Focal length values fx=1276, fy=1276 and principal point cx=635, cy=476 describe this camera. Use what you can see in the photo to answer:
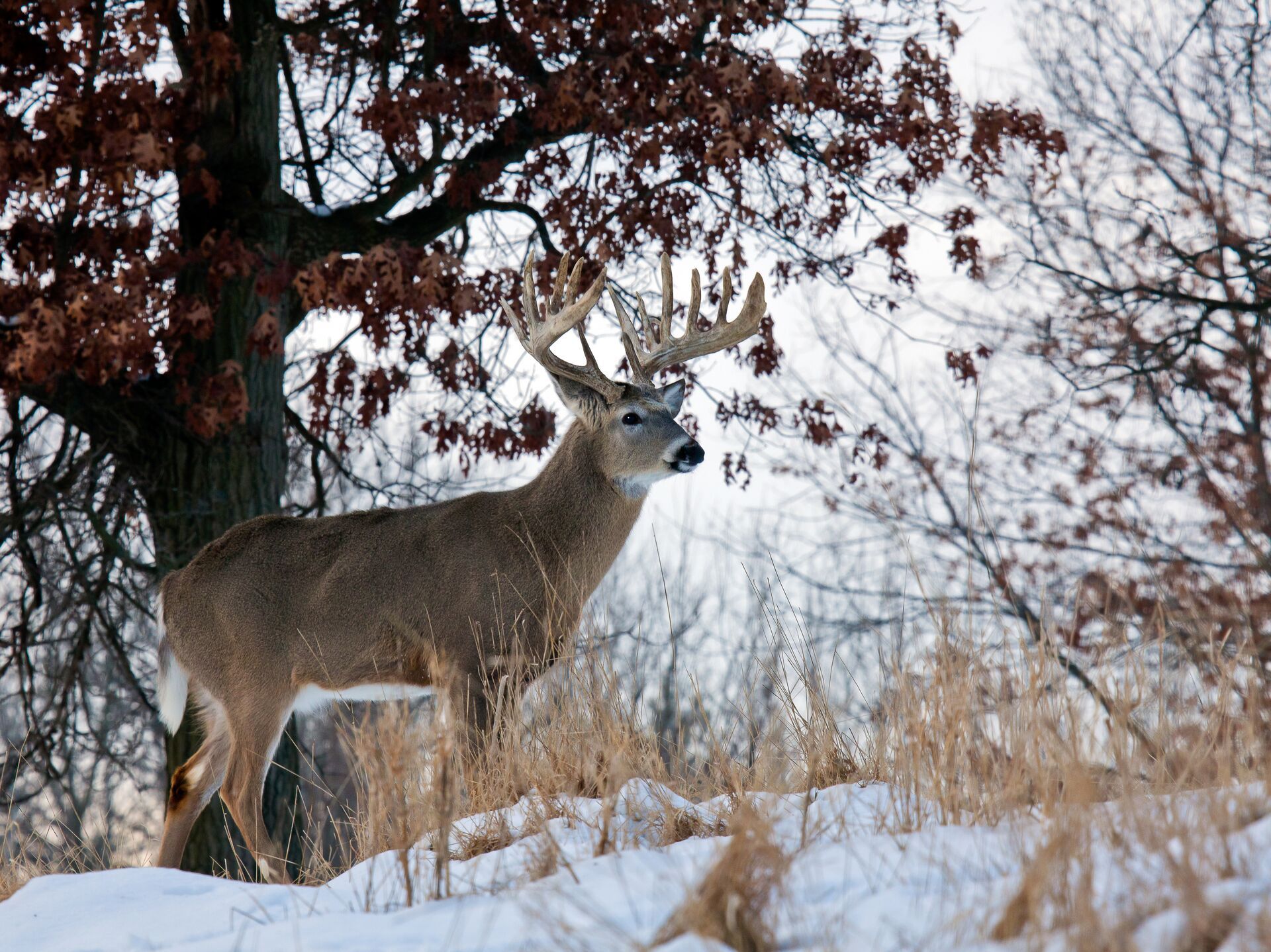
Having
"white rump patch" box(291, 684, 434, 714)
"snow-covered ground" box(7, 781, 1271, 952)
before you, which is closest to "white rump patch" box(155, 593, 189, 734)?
"white rump patch" box(291, 684, 434, 714)

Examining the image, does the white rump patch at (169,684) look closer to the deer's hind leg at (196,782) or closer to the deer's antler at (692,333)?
the deer's hind leg at (196,782)

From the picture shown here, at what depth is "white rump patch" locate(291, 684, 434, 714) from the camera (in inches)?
233

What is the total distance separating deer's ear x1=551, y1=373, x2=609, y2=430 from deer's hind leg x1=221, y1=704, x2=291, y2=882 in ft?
6.62

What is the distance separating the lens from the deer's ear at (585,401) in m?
6.48

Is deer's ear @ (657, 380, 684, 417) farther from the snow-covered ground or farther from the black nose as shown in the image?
the snow-covered ground

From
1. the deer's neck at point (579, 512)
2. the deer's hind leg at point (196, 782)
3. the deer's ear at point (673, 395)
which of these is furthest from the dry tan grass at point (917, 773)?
the deer's ear at point (673, 395)

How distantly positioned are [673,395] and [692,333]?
0.34 metres

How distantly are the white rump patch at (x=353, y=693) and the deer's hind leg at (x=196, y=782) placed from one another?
367 mm

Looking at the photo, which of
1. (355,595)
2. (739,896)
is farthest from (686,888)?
(355,595)

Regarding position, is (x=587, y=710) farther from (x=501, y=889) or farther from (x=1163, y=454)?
(x=1163, y=454)

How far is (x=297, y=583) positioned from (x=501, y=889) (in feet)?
10.1

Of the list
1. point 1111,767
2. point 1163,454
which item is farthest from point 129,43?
point 1163,454

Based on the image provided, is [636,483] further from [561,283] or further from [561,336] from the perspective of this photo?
[561,283]

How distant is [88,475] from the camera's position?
8.71 m
